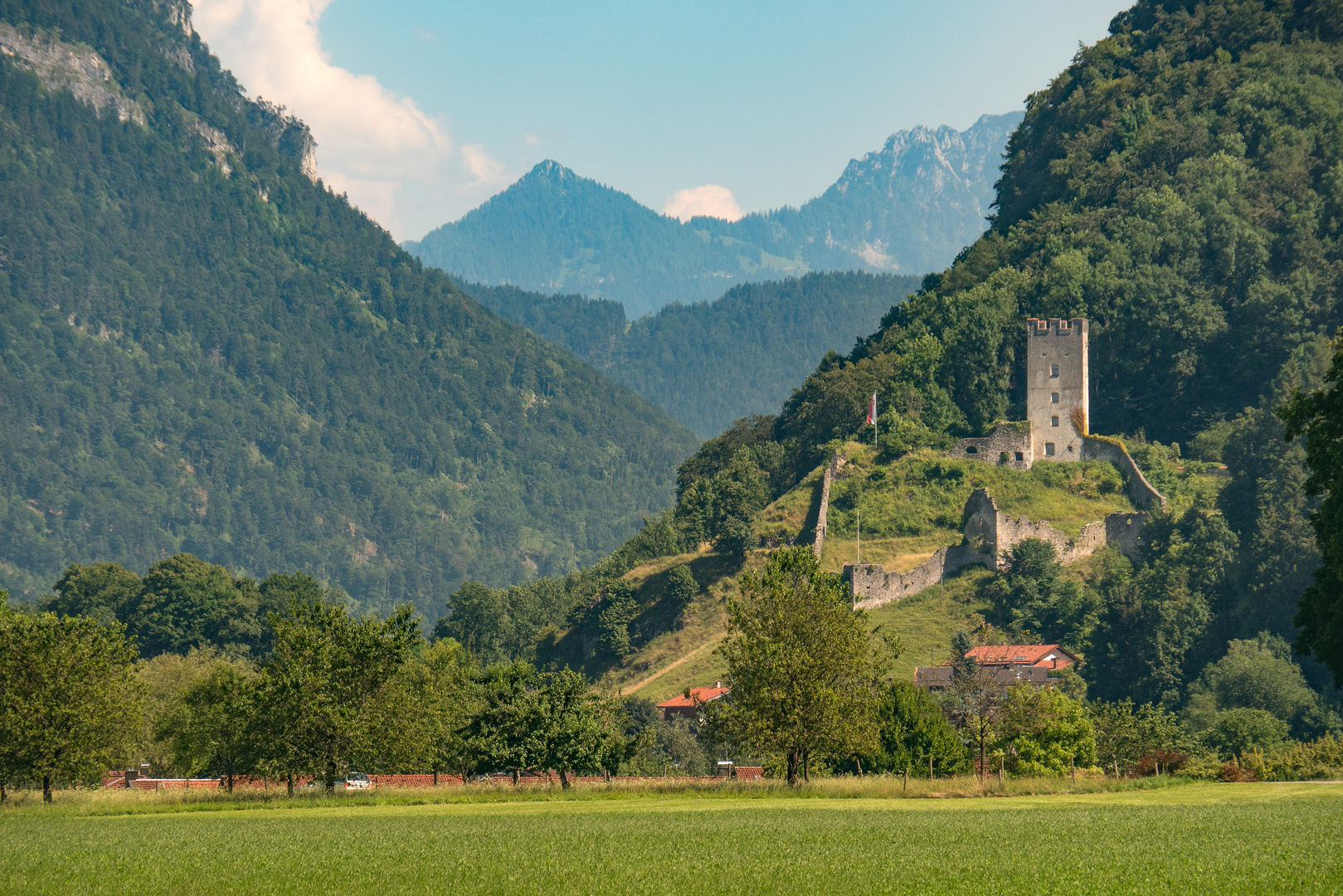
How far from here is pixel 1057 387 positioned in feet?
378

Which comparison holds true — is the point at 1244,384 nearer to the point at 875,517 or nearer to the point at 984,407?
the point at 984,407

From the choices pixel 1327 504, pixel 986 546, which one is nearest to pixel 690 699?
pixel 986 546

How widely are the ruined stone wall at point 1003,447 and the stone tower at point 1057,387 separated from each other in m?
0.80

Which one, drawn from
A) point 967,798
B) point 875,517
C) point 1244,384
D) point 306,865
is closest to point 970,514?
point 875,517

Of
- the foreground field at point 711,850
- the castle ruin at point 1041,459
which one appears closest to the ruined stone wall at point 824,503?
the castle ruin at point 1041,459

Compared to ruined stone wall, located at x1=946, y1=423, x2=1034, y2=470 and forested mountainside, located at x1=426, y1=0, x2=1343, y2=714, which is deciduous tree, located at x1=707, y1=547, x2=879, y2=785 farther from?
ruined stone wall, located at x1=946, y1=423, x2=1034, y2=470

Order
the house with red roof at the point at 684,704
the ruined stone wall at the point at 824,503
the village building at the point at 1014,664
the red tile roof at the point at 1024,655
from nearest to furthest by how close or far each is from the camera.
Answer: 1. the village building at the point at 1014,664
2. the red tile roof at the point at 1024,655
3. the house with red roof at the point at 684,704
4. the ruined stone wall at the point at 824,503

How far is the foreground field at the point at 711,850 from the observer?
28.4 m

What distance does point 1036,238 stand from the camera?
132 meters

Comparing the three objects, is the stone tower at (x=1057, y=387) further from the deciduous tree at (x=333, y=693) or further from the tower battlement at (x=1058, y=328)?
the deciduous tree at (x=333, y=693)

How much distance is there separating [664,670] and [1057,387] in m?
38.2

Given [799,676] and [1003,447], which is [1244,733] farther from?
[1003,447]

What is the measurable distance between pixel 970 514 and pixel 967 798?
57569 millimetres

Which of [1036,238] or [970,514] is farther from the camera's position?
[1036,238]
